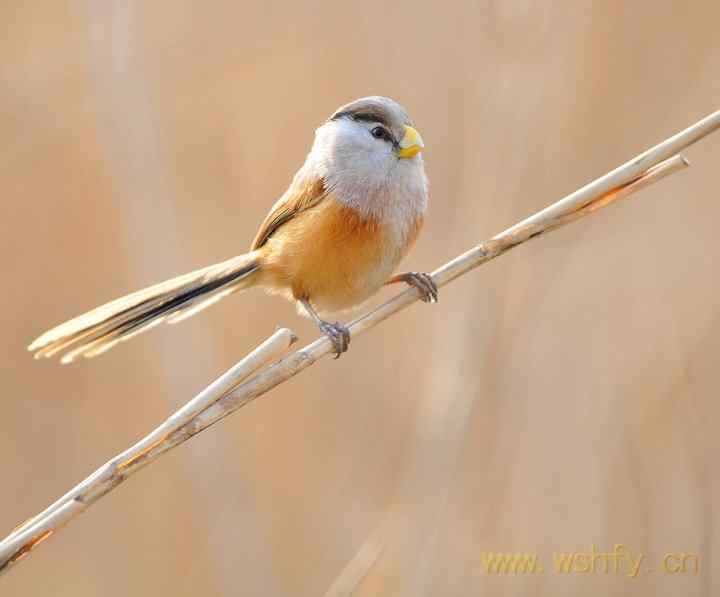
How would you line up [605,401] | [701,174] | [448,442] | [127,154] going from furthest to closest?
[701,174], [605,401], [127,154], [448,442]

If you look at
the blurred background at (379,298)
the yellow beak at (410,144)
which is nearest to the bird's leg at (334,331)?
the blurred background at (379,298)

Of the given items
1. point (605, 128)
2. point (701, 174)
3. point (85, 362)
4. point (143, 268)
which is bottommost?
point (701, 174)

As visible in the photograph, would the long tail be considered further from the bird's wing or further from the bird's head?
the bird's head

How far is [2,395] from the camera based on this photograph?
12.5 ft

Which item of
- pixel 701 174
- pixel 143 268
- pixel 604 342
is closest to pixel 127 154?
pixel 143 268

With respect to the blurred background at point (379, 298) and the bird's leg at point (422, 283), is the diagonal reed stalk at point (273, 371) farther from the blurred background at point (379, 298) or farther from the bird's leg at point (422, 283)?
the blurred background at point (379, 298)

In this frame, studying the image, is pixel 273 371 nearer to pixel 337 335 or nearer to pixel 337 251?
pixel 337 335

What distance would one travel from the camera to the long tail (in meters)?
2.57

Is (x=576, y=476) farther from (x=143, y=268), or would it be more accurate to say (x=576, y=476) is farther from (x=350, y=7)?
(x=350, y=7)

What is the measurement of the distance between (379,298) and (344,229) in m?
0.96

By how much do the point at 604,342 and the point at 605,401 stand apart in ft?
0.90

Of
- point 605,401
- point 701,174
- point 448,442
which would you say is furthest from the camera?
point 701,174

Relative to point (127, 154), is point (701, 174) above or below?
below

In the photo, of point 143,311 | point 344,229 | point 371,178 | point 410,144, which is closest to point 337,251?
point 344,229
